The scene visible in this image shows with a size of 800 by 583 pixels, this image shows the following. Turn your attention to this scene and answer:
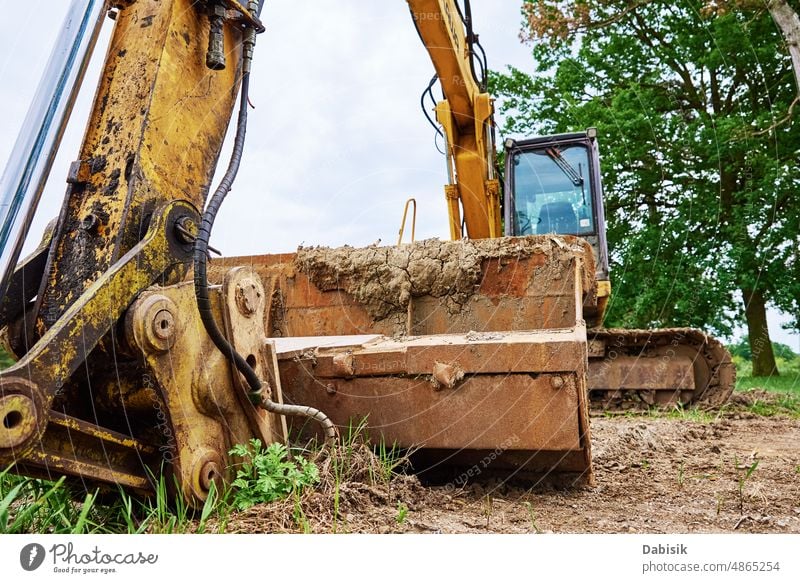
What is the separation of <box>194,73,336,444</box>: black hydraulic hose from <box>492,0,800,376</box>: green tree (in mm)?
5947

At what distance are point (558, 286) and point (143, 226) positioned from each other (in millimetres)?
1960

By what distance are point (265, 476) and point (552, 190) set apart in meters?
4.49

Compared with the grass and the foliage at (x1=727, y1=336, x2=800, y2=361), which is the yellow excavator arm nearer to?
the grass

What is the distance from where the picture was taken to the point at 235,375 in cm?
203

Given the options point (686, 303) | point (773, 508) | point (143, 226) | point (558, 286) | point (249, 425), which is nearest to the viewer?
point (143, 226)

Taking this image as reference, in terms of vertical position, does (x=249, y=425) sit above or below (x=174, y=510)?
above

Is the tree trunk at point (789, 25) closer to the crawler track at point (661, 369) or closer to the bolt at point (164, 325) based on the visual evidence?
the crawler track at point (661, 369)

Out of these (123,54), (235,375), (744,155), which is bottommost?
(235,375)

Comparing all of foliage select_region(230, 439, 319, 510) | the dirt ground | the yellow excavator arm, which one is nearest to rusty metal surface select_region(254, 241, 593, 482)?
the dirt ground

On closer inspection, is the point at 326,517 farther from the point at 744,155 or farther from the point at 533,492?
the point at 744,155

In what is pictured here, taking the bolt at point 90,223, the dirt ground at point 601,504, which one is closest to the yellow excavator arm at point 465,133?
the dirt ground at point 601,504

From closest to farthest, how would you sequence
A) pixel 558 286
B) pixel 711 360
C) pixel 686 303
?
1. pixel 558 286
2. pixel 711 360
3. pixel 686 303

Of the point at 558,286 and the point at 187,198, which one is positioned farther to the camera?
the point at 558,286
